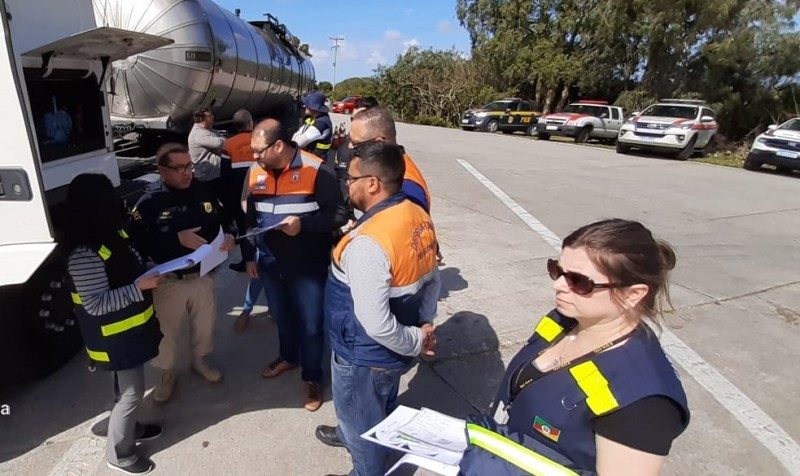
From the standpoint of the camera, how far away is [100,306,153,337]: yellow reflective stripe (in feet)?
7.27

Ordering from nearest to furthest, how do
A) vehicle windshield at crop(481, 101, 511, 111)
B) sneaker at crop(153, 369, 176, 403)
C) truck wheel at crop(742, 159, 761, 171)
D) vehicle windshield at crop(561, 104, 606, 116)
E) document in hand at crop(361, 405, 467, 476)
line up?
document in hand at crop(361, 405, 467, 476), sneaker at crop(153, 369, 176, 403), truck wheel at crop(742, 159, 761, 171), vehicle windshield at crop(561, 104, 606, 116), vehicle windshield at crop(481, 101, 511, 111)

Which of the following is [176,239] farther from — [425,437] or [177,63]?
[177,63]

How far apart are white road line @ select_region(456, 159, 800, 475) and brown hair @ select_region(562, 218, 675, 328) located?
5.37 feet

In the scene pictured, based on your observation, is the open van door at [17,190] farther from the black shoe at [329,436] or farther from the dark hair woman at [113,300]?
the black shoe at [329,436]

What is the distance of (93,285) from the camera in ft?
6.97

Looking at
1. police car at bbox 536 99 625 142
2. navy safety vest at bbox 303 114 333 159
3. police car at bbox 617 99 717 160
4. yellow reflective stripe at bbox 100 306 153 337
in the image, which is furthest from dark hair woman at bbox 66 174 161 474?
police car at bbox 536 99 625 142

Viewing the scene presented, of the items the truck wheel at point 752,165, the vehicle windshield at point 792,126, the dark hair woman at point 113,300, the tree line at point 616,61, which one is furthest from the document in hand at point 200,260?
the tree line at point 616,61

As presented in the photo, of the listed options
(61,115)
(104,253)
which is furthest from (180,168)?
(61,115)

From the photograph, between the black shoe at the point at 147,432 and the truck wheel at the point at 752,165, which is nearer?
the black shoe at the point at 147,432

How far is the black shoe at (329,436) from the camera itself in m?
2.69

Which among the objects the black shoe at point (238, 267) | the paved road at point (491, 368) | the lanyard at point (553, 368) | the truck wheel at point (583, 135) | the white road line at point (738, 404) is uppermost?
the lanyard at point (553, 368)

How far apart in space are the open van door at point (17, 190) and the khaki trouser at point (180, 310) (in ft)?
2.44

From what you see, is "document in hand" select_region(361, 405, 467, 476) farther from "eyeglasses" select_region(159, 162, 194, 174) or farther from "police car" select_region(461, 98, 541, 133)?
"police car" select_region(461, 98, 541, 133)

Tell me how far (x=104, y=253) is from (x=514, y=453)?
1895mm
